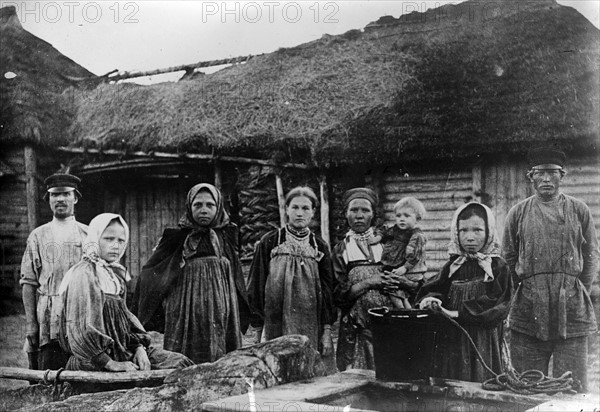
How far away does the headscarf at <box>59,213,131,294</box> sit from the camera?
6191mm

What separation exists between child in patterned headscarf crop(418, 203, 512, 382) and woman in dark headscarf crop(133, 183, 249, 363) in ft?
5.44

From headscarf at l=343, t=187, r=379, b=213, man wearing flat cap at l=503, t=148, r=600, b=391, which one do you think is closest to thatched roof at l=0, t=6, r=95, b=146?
headscarf at l=343, t=187, r=379, b=213

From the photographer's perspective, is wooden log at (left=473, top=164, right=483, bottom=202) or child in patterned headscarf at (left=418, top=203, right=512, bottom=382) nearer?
child in patterned headscarf at (left=418, top=203, right=512, bottom=382)

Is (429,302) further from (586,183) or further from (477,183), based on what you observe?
(586,183)

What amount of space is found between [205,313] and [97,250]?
1075 mm

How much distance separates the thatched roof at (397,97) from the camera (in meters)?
5.95

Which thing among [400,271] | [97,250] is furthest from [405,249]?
[97,250]

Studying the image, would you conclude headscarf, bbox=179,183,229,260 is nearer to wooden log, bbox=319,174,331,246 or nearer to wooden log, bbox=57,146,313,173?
wooden log, bbox=57,146,313,173

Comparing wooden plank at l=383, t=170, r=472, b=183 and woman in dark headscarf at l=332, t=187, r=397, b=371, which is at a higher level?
wooden plank at l=383, t=170, r=472, b=183

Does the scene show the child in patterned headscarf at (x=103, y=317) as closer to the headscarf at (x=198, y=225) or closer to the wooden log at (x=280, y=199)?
the headscarf at (x=198, y=225)

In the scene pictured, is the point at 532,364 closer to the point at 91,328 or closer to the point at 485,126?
the point at 485,126

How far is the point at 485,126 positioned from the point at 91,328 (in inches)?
145

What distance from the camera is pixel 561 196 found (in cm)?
562

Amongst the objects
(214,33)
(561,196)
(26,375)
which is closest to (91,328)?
(26,375)
